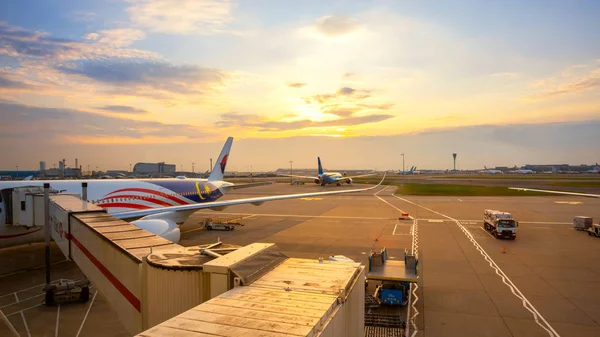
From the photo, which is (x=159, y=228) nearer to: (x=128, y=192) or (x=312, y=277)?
(x=128, y=192)

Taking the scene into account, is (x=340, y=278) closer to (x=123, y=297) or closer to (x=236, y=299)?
(x=236, y=299)

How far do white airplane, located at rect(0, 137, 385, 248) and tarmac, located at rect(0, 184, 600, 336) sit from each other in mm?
3114

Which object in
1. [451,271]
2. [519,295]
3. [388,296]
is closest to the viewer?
[388,296]

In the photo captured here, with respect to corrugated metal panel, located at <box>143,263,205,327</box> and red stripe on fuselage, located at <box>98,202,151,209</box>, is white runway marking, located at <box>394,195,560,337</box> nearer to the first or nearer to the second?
corrugated metal panel, located at <box>143,263,205,327</box>

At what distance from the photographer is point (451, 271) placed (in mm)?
21734

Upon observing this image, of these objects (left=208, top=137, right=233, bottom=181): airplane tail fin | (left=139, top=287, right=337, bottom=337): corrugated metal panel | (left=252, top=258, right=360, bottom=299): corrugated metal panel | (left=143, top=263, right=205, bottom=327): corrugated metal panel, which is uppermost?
(left=208, top=137, right=233, bottom=181): airplane tail fin

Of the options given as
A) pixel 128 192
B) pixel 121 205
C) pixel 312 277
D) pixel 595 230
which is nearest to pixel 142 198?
pixel 128 192

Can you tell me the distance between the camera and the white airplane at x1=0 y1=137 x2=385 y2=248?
20.9 metres

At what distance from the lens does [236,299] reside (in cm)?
529

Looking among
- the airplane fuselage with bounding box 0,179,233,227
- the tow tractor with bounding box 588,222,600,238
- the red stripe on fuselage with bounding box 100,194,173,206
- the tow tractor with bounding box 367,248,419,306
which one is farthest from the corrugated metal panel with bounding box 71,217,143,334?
the tow tractor with bounding box 588,222,600,238

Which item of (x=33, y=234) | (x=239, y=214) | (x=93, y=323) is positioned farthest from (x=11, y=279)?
(x=239, y=214)

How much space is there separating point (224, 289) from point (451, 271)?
19260mm

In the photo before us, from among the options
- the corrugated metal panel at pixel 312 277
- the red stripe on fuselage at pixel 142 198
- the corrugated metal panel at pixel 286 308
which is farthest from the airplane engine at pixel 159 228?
the corrugated metal panel at pixel 286 308

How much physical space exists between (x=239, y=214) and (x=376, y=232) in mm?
21294
